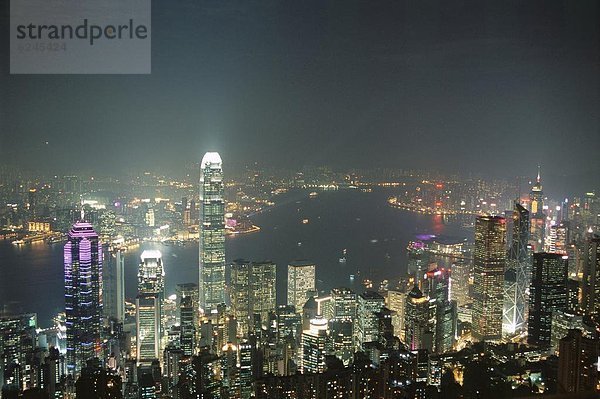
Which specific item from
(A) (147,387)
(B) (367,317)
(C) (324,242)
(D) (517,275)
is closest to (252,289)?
(C) (324,242)

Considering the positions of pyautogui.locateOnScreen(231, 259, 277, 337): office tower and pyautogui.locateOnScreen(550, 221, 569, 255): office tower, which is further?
pyautogui.locateOnScreen(231, 259, 277, 337): office tower

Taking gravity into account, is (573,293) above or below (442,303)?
above

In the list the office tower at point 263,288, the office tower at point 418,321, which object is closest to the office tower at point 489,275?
the office tower at point 418,321

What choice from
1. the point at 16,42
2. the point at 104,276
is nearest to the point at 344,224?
the point at 104,276

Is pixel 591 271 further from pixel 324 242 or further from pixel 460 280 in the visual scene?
pixel 324 242

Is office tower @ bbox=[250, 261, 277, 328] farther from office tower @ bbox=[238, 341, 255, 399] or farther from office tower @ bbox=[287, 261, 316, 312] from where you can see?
office tower @ bbox=[238, 341, 255, 399]

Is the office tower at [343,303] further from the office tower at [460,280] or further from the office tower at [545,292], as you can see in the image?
the office tower at [545,292]

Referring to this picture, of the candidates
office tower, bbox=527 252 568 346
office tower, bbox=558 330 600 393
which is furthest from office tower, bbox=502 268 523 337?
office tower, bbox=558 330 600 393
